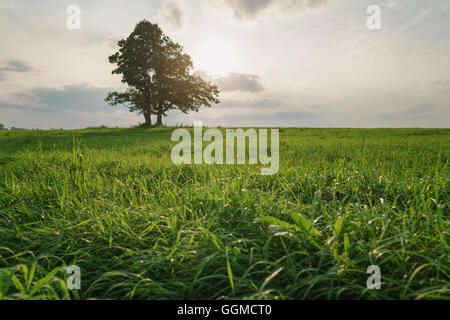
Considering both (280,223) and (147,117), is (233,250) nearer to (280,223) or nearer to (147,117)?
(280,223)

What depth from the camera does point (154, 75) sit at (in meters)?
31.1

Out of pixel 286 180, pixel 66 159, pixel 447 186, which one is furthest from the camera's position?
pixel 66 159

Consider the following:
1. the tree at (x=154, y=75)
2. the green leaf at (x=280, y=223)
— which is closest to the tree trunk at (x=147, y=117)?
the tree at (x=154, y=75)

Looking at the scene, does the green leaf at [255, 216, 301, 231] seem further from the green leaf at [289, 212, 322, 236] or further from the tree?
the tree

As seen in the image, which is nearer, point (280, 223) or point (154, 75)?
point (280, 223)

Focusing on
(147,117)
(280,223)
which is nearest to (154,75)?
(147,117)

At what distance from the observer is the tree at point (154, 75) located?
1156 inches

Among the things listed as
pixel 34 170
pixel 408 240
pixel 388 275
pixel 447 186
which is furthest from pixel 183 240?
pixel 34 170

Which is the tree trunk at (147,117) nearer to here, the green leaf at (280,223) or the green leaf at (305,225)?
the green leaf at (280,223)

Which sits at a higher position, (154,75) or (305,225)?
(154,75)
